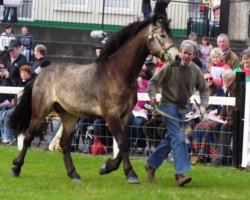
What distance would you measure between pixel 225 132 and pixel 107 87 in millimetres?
3096

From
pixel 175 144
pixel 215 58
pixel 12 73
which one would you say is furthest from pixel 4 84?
pixel 175 144

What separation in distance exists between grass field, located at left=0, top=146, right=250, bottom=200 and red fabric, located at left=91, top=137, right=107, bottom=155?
62 cm

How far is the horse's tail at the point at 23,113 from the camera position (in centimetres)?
1421

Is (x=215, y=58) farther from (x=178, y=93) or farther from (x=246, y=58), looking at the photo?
(x=178, y=93)

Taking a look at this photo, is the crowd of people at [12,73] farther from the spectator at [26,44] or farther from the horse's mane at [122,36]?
the horse's mane at [122,36]

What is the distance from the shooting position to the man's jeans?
1262 centimetres

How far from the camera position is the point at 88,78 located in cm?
1321

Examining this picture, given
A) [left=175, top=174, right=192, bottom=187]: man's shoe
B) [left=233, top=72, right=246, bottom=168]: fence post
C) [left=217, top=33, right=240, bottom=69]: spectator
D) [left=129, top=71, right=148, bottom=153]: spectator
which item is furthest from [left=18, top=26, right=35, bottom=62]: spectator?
[left=175, top=174, right=192, bottom=187]: man's shoe

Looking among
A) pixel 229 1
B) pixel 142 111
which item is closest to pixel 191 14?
pixel 229 1

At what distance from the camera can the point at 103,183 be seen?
12.8 metres

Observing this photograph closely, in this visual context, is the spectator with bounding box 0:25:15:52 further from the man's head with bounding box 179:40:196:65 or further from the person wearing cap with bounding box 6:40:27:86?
the man's head with bounding box 179:40:196:65

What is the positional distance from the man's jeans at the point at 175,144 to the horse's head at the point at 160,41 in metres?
0.80

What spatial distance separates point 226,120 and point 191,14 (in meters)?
15.2

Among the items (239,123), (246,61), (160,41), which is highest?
(160,41)
